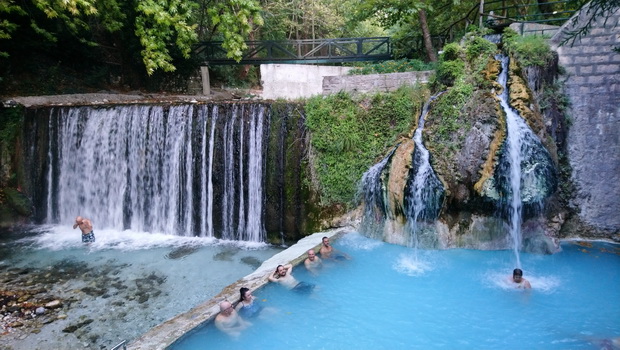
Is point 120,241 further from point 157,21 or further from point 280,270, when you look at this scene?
point 157,21

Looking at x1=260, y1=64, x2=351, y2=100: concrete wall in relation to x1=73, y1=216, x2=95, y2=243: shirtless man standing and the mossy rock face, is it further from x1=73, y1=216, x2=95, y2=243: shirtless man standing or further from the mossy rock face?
x1=73, y1=216, x2=95, y2=243: shirtless man standing

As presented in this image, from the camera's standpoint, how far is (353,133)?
9.02m

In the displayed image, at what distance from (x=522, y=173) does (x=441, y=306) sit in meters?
3.26

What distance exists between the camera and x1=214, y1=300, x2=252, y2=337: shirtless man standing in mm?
4820

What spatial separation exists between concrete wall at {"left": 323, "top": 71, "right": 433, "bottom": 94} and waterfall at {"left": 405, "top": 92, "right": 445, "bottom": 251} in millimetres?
2677

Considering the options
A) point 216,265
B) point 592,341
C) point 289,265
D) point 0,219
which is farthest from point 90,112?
point 592,341

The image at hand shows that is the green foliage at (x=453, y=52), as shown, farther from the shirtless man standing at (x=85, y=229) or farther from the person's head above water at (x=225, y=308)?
the shirtless man standing at (x=85, y=229)

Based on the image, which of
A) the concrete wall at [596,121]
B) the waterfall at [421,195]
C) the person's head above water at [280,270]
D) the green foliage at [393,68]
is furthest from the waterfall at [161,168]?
the concrete wall at [596,121]

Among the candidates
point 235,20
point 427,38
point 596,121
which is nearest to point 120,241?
point 235,20

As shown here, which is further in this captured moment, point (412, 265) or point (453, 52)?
point (453, 52)

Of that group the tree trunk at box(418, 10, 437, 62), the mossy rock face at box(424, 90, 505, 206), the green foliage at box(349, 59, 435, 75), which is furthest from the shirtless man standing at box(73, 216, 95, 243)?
the tree trunk at box(418, 10, 437, 62)

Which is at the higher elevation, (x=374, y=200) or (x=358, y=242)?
(x=374, y=200)

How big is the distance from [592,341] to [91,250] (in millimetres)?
9283

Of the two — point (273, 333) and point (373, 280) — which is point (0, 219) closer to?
point (273, 333)
